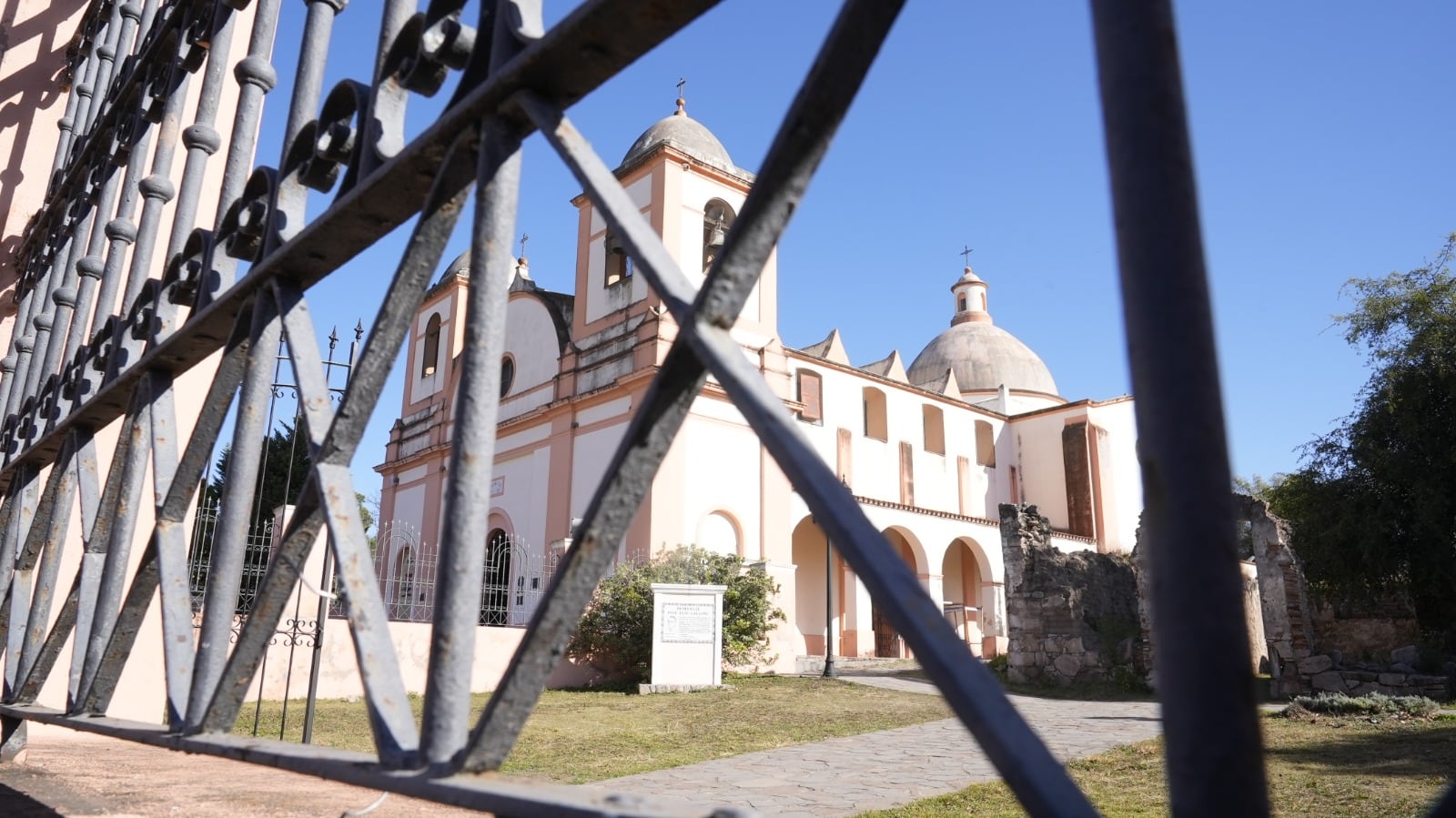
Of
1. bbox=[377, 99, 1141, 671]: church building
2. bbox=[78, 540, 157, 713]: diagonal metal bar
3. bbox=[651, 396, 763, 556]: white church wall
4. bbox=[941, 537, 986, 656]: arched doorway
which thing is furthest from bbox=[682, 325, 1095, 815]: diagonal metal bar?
bbox=[941, 537, 986, 656]: arched doorway

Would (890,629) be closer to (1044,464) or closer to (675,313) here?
(1044,464)

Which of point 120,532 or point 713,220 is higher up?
point 713,220

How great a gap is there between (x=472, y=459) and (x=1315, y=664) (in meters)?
14.1

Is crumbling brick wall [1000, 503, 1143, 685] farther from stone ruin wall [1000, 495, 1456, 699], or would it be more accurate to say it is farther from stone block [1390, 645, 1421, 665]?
stone block [1390, 645, 1421, 665]

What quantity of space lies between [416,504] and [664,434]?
879 inches

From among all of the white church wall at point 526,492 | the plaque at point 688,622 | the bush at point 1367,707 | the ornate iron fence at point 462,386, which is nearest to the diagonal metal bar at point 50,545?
the ornate iron fence at point 462,386

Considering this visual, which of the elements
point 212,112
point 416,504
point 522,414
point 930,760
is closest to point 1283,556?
point 930,760

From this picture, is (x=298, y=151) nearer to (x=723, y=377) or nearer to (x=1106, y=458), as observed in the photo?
(x=723, y=377)

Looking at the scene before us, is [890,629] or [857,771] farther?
[890,629]

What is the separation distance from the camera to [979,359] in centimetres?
3256

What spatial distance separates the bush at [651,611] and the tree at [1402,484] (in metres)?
9.57

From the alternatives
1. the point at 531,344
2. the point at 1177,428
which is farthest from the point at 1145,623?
the point at 1177,428

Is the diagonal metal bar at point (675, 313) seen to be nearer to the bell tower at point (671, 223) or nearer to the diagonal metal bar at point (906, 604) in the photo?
the diagonal metal bar at point (906, 604)

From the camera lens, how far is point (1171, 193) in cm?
72
